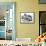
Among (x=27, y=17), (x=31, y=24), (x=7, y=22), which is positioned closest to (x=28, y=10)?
(x=27, y=17)

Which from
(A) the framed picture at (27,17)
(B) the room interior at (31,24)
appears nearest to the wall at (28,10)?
(B) the room interior at (31,24)

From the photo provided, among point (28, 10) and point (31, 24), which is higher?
point (28, 10)

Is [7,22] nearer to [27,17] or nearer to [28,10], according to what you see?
[27,17]

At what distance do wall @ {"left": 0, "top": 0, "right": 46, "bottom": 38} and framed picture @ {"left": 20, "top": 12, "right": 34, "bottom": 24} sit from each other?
114mm

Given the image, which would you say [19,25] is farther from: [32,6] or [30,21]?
[32,6]

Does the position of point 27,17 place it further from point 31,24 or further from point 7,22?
point 7,22

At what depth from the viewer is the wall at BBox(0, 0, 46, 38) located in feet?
17.2

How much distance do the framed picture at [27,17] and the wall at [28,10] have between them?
0.37 feet

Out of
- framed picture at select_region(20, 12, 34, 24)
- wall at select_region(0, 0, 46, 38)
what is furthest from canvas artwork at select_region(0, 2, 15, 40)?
framed picture at select_region(20, 12, 34, 24)

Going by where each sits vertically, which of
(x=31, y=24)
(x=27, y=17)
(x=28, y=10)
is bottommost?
(x=31, y=24)

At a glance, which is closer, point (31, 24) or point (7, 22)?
point (31, 24)

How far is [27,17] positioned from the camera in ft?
17.4

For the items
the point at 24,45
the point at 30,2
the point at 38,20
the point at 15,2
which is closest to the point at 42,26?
the point at 38,20

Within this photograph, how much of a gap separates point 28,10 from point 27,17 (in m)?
0.27
